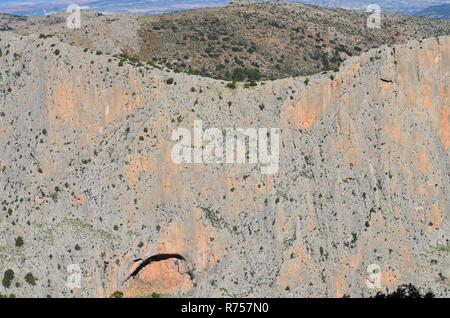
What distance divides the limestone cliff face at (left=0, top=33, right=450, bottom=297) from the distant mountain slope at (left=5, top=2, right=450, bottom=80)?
32247mm

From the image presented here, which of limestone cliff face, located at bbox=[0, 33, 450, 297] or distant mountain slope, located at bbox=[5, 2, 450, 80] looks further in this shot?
distant mountain slope, located at bbox=[5, 2, 450, 80]

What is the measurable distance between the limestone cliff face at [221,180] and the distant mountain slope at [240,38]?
32.2 meters

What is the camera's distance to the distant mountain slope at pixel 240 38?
8162cm

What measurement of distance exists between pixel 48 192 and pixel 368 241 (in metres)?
24.6

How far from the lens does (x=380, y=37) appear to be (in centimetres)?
10419

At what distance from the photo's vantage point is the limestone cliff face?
39.1 metres

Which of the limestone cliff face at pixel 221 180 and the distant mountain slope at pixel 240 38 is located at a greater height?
the distant mountain slope at pixel 240 38

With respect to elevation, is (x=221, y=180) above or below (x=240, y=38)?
below

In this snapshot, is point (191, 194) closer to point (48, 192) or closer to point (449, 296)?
point (48, 192)

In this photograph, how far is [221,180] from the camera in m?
41.3

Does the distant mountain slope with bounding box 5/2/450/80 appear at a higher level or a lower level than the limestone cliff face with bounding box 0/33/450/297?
higher

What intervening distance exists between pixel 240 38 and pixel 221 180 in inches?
2208

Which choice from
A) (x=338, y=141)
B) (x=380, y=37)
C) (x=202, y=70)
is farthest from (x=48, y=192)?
(x=380, y=37)

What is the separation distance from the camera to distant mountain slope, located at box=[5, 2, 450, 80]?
81.6 m
